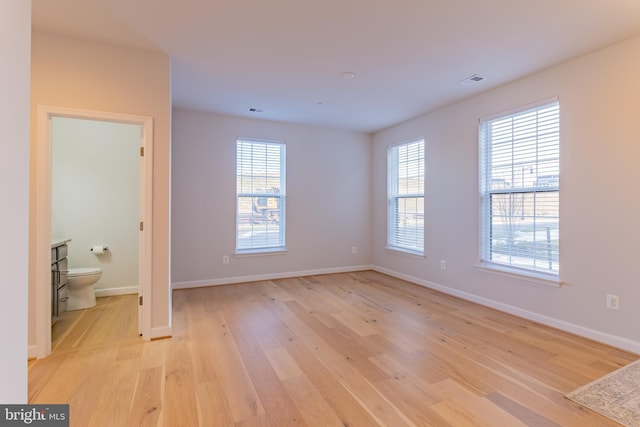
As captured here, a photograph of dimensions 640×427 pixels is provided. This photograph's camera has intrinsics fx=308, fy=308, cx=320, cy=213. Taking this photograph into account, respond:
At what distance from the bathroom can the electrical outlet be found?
16.5 ft

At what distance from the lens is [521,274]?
11.1 ft

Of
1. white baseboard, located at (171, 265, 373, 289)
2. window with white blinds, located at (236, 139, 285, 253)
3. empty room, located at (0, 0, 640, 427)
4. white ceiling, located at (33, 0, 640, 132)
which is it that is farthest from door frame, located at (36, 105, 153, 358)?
window with white blinds, located at (236, 139, 285, 253)

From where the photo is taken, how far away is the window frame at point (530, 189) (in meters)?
3.12

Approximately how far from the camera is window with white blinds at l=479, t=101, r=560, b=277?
10.3 ft

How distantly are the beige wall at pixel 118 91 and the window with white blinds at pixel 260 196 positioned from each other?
81.0 inches

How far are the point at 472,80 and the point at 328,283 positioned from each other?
11.0ft

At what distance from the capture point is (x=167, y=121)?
2846mm

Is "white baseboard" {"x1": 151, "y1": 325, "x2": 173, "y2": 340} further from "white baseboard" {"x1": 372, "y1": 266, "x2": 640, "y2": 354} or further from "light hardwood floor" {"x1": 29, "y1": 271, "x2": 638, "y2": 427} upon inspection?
"white baseboard" {"x1": 372, "y1": 266, "x2": 640, "y2": 354}

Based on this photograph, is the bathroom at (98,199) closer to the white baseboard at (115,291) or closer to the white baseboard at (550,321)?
the white baseboard at (115,291)

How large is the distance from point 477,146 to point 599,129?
1235mm

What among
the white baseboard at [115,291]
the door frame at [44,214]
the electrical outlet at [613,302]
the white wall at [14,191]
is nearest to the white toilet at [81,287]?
the white baseboard at [115,291]

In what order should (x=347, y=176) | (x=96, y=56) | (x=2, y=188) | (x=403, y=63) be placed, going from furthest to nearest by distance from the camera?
(x=347, y=176) < (x=403, y=63) < (x=96, y=56) < (x=2, y=188)

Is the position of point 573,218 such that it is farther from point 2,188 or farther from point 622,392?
point 2,188

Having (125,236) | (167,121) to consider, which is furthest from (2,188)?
(125,236)
